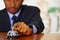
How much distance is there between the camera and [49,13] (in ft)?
5.70

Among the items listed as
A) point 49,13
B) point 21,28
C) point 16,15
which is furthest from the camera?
point 49,13

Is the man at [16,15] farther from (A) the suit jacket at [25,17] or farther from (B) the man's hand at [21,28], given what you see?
(B) the man's hand at [21,28]

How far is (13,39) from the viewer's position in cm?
99

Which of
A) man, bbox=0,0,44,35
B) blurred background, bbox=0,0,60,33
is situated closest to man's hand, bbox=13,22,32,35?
man, bbox=0,0,44,35

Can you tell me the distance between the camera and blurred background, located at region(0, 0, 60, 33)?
1704mm

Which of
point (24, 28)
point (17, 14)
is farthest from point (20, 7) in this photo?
point (24, 28)

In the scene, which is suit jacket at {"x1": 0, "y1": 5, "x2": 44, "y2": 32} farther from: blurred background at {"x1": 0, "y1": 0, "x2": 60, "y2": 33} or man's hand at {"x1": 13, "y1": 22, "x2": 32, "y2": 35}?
man's hand at {"x1": 13, "y1": 22, "x2": 32, "y2": 35}

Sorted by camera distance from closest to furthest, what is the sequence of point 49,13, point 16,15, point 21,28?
point 21,28 < point 16,15 < point 49,13

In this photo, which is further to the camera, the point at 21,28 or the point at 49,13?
the point at 49,13

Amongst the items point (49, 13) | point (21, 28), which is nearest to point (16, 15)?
point (49, 13)

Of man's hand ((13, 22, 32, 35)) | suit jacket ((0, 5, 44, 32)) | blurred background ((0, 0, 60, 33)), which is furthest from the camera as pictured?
blurred background ((0, 0, 60, 33))

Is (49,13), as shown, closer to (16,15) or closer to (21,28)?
(16,15)

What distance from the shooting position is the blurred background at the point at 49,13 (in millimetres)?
1704

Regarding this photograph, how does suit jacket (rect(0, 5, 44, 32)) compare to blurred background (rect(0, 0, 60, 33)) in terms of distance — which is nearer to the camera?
suit jacket (rect(0, 5, 44, 32))
